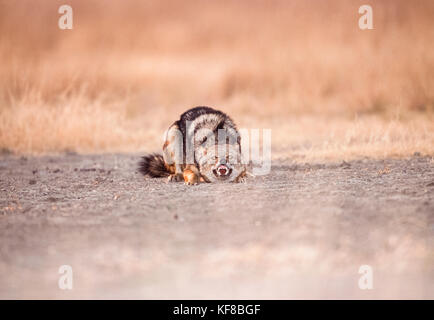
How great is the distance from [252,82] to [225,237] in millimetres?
12380

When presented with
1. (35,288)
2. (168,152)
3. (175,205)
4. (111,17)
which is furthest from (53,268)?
(111,17)

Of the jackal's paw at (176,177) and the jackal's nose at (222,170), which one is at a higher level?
the jackal's nose at (222,170)

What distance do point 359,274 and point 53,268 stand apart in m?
2.33

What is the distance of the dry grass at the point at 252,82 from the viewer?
37.9 feet

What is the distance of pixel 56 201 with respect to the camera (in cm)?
688

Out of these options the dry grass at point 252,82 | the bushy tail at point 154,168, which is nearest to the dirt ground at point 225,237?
the bushy tail at point 154,168

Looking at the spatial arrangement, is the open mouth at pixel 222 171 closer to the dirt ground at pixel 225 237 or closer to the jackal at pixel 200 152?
the jackal at pixel 200 152

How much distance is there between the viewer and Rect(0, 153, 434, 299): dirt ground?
428 cm

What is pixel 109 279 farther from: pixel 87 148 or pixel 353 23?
pixel 353 23

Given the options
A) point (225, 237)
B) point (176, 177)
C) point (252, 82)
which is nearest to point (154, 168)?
point (176, 177)

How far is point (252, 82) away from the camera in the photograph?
1719 cm

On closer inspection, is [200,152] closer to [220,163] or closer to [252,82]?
[220,163]

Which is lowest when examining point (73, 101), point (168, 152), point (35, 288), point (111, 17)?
point (35, 288)

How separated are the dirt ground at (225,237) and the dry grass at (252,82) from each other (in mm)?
3096
